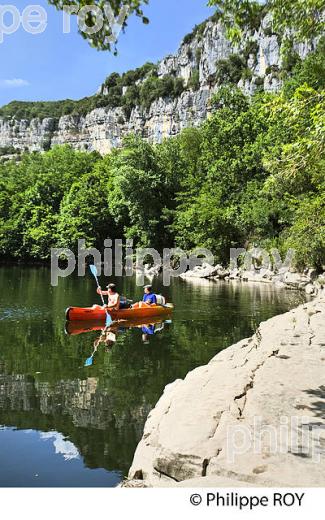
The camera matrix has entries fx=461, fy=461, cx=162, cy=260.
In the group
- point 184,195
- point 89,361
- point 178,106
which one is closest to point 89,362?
point 89,361

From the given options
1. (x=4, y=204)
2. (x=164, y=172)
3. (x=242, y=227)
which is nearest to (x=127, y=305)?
(x=242, y=227)

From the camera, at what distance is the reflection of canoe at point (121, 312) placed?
44.3 ft

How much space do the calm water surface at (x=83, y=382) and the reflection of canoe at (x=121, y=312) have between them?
0.53 meters

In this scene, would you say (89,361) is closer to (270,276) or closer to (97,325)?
(97,325)

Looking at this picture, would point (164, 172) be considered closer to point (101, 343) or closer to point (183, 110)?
point (101, 343)

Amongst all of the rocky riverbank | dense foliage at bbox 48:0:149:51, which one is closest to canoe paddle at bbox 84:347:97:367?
dense foliage at bbox 48:0:149:51

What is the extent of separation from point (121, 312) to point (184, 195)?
2484cm

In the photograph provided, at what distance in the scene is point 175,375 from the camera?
860 centimetres

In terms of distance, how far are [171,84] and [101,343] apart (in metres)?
89.2

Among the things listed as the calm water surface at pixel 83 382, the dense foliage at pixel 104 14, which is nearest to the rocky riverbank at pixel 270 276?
the calm water surface at pixel 83 382

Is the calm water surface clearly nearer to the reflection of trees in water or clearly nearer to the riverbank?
the reflection of trees in water

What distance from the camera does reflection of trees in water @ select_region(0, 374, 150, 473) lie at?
5.70 m

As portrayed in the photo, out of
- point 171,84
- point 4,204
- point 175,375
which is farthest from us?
point 171,84

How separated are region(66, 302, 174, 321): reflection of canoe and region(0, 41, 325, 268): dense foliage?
32.3 ft
